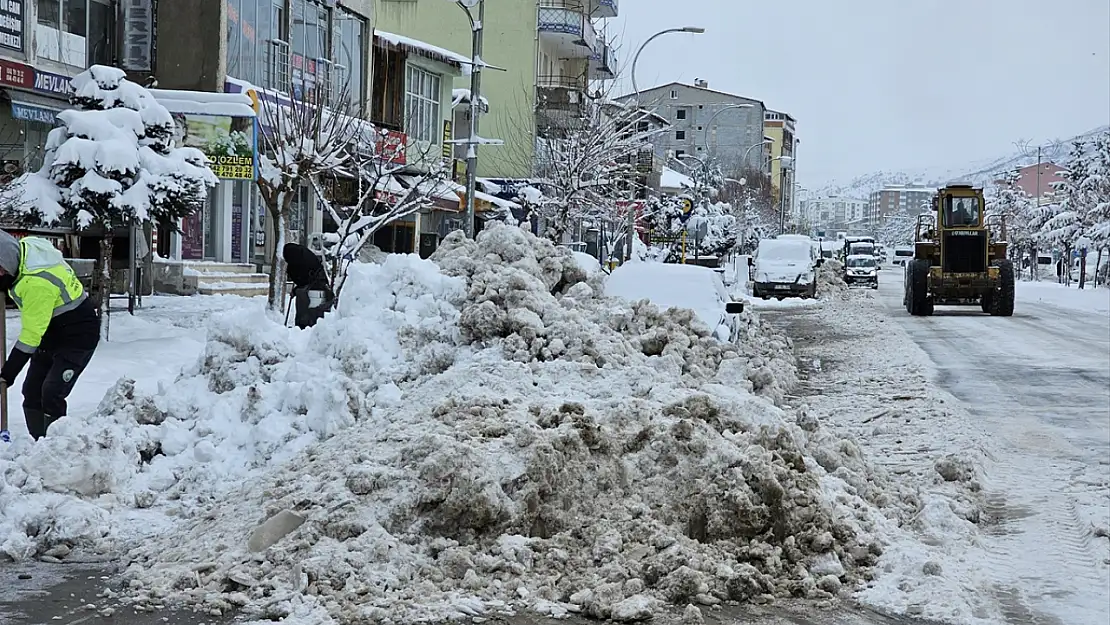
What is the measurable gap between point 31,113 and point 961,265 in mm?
19722

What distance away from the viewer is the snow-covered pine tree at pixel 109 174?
15992mm

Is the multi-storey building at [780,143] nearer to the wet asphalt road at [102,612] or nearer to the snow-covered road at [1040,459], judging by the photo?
the snow-covered road at [1040,459]

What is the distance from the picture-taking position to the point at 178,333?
17.0 meters

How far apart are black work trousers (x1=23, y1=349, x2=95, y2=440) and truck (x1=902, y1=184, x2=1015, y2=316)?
77.0ft

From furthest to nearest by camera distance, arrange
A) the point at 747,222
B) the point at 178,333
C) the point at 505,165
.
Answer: the point at 747,222 < the point at 505,165 < the point at 178,333

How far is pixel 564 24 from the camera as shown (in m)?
50.3

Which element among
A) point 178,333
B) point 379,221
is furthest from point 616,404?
point 379,221

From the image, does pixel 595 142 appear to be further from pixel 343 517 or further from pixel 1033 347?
pixel 343 517

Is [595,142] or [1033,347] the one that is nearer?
[1033,347]

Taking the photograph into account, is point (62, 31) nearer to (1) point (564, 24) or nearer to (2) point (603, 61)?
(1) point (564, 24)

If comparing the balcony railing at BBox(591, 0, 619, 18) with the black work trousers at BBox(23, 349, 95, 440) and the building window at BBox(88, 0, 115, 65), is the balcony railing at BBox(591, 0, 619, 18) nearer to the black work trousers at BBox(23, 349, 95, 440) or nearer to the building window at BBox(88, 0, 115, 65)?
the building window at BBox(88, 0, 115, 65)

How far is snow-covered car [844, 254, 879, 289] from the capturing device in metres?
50.9

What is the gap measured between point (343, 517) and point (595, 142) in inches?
1152

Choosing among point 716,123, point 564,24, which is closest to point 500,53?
point 564,24
